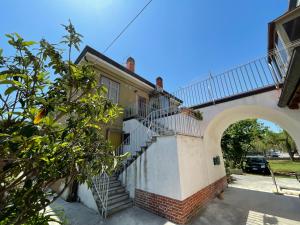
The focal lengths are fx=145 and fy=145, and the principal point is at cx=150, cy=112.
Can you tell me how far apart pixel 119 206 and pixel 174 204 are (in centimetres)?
207

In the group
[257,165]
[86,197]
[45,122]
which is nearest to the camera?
[45,122]

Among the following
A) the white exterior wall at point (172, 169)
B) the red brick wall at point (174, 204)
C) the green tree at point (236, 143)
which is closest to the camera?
the red brick wall at point (174, 204)

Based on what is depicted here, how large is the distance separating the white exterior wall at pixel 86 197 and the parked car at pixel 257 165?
1560cm

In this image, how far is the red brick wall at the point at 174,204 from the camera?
14.4ft

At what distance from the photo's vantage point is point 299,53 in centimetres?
274

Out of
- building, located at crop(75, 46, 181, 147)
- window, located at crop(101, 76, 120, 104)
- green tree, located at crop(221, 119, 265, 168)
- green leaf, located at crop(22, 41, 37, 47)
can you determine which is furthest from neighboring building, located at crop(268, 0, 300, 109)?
green tree, located at crop(221, 119, 265, 168)

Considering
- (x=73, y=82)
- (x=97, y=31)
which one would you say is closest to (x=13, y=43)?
(x=73, y=82)

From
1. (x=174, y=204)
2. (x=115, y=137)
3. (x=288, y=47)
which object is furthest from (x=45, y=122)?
(x=115, y=137)

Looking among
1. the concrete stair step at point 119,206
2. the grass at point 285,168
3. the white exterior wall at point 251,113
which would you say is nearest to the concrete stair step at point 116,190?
the concrete stair step at point 119,206

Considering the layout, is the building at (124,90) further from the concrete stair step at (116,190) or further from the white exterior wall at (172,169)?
the concrete stair step at (116,190)

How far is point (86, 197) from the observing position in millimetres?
5660

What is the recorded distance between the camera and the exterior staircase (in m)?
5.01

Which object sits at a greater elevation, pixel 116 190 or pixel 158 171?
pixel 158 171

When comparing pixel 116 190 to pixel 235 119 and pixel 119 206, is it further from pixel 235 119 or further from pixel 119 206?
pixel 235 119
